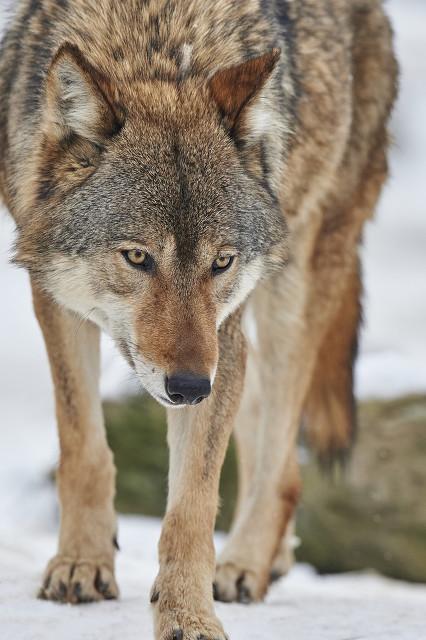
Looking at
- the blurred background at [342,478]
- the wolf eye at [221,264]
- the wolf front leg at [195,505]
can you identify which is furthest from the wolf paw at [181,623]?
the blurred background at [342,478]

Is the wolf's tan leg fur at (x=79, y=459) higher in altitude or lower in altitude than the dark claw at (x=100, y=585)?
higher

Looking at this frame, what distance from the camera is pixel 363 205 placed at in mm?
Answer: 5270

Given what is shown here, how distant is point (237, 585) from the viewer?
450 centimetres

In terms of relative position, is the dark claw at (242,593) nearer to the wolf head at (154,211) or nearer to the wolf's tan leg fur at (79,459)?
the wolf's tan leg fur at (79,459)

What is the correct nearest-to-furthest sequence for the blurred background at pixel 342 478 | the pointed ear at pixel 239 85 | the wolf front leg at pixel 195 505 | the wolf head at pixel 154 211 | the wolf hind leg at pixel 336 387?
the wolf head at pixel 154 211
the wolf front leg at pixel 195 505
the pointed ear at pixel 239 85
the wolf hind leg at pixel 336 387
the blurred background at pixel 342 478

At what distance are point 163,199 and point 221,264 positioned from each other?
26 cm

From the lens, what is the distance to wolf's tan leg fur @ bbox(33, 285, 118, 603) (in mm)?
4008

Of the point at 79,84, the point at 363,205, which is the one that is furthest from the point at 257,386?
the point at 79,84

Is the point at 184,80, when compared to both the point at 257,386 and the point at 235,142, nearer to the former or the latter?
the point at 235,142

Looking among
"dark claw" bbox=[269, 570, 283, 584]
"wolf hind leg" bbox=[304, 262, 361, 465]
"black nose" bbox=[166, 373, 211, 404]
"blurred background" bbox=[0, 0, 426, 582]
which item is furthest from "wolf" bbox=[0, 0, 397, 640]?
"blurred background" bbox=[0, 0, 426, 582]

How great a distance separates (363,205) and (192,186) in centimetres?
201

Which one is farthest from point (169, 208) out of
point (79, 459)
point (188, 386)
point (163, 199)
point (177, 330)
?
point (79, 459)

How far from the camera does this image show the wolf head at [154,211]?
3.29 m

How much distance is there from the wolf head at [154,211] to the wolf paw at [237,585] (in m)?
1.31
